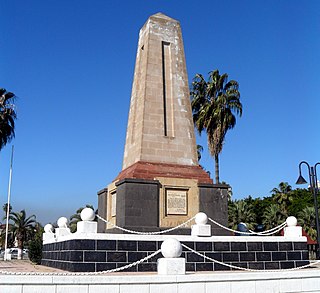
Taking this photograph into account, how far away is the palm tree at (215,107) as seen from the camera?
87.9 ft

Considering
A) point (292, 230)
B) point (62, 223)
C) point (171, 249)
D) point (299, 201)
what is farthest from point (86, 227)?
point (299, 201)

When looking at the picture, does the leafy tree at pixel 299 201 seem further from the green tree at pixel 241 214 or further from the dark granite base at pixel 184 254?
the dark granite base at pixel 184 254

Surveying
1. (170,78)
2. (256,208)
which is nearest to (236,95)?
(170,78)

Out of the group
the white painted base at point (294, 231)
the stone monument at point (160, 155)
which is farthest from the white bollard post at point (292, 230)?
the stone monument at point (160, 155)

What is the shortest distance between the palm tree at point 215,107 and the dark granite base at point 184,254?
578 inches

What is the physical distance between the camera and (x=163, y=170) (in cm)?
1251

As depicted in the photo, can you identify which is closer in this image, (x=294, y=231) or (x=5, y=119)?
(x=294, y=231)

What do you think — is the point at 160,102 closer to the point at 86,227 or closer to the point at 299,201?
the point at 86,227

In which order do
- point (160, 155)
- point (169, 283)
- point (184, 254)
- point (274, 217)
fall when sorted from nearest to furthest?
point (169, 283), point (184, 254), point (160, 155), point (274, 217)

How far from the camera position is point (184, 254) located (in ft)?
31.5

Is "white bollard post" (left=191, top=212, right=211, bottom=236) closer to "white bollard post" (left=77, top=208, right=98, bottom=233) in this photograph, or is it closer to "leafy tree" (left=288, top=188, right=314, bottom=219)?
"white bollard post" (left=77, top=208, right=98, bottom=233)

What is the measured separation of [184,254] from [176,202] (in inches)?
108

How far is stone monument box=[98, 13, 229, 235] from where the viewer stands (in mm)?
11750

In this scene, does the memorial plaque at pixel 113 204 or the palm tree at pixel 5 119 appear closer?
the memorial plaque at pixel 113 204
